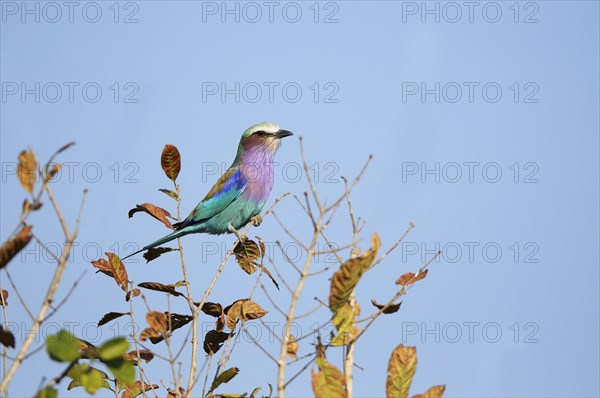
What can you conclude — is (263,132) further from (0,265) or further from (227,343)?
(0,265)

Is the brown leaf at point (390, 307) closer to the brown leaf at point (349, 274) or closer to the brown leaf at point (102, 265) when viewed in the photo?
the brown leaf at point (349, 274)

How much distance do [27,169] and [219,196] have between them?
5.61 m

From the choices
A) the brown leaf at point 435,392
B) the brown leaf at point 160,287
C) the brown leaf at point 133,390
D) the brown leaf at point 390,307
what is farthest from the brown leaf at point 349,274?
the brown leaf at point 160,287

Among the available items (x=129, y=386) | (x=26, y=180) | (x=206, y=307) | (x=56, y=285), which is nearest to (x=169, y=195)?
(x=206, y=307)

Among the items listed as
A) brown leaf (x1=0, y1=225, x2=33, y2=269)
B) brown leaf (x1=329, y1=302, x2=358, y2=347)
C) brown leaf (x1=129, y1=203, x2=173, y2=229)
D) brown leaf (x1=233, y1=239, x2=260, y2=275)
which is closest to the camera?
brown leaf (x1=0, y1=225, x2=33, y2=269)

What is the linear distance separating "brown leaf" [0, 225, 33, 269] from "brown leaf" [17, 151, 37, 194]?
21 cm

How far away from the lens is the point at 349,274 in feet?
9.72

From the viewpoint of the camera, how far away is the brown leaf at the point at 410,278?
397 cm

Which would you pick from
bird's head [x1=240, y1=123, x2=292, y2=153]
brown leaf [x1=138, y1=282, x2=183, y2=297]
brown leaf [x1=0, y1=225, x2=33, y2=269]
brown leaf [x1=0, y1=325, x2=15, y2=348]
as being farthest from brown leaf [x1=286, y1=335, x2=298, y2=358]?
bird's head [x1=240, y1=123, x2=292, y2=153]

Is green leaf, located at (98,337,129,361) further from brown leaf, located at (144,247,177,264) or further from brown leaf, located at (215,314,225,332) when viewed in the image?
brown leaf, located at (144,247,177,264)

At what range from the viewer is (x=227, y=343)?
477cm

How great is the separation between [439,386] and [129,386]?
2.25m

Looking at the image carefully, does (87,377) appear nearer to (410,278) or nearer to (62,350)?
(62,350)

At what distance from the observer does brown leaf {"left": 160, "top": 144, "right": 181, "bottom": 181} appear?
564cm
